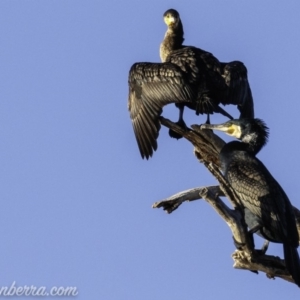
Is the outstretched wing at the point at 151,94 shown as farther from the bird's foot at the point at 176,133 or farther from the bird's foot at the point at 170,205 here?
the bird's foot at the point at 170,205

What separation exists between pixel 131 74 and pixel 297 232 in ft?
13.8

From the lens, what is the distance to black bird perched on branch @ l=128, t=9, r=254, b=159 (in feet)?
67.4

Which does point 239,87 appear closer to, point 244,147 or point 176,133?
point 176,133

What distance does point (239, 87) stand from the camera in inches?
833

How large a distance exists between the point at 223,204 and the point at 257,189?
971 mm

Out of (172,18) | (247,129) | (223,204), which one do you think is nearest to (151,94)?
(172,18)

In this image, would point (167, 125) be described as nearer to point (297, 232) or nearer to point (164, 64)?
point (164, 64)

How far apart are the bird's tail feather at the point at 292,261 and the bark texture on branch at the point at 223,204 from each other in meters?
0.17

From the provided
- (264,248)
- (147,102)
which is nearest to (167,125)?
(147,102)

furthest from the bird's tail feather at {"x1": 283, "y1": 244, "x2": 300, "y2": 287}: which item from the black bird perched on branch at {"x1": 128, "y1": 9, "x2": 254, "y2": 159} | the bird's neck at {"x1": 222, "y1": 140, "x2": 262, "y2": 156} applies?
the black bird perched on branch at {"x1": 128, "y1": 9, "x2": 254, "y2": 159}

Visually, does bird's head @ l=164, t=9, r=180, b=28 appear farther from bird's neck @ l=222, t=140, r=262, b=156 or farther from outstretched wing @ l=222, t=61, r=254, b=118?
bird's neck @ l=222, t=140, r=262, b=156

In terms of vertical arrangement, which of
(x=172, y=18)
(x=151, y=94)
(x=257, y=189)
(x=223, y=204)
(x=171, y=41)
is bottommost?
(x=223, y=204)

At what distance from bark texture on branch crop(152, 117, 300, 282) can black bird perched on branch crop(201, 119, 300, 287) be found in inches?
7.2

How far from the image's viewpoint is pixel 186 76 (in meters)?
20.8
